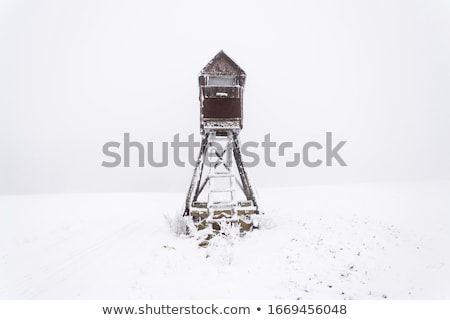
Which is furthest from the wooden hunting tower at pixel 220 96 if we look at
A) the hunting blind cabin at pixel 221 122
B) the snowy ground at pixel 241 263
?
the snowy ground at pixel 241 263

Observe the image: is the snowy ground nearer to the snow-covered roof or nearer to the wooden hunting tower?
the wooden hunting tower

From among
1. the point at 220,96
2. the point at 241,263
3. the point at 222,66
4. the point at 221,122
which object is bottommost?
the point at 241,263

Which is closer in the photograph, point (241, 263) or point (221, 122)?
point (241, 263)

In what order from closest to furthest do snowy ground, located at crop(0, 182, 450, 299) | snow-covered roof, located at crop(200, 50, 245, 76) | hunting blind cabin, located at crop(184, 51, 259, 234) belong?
1. snowy ground, located at crop(0, 182, 450, 299)
2. hunting blind cabin, located at crop(184, 51, 259, 234)
3. snow-covered roof, located at crop(200, 50, 245, 76)

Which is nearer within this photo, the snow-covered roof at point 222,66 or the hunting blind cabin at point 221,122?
the hunting blind cabin at point 221,122

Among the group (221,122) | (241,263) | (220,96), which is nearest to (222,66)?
(220,96)

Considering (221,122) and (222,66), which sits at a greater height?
(222,66)

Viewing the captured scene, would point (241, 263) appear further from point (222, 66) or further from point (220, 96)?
point (222, 66)

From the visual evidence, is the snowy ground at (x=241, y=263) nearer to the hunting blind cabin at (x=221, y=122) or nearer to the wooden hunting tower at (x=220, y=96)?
the hunting blind cabin at (x=221, y=122)

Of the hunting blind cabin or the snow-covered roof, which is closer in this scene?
the hunting blind cabin

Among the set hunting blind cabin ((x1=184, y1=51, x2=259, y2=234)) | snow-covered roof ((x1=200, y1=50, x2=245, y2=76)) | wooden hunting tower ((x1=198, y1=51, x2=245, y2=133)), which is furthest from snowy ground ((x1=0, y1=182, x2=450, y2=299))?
snow-covered roof ((x1=200, y1=50, x2=245, y2=76))

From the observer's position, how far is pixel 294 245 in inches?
314

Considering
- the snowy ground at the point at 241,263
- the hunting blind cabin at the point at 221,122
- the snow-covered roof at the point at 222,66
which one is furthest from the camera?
the snow-covered roof at the point at 222,66

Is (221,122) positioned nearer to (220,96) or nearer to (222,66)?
(220,96)
